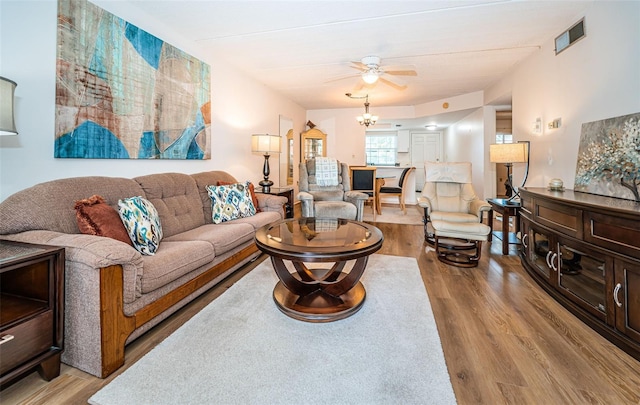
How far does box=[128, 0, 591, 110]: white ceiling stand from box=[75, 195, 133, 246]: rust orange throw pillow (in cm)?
194

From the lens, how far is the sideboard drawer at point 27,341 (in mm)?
1216

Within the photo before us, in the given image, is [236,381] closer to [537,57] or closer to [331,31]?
[331,31]

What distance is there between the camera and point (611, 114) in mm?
2352

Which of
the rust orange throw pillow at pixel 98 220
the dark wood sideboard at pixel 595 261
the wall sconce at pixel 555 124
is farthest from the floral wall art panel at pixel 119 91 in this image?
the wall sconce at pixel 555 124

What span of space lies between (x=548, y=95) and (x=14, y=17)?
194 inches

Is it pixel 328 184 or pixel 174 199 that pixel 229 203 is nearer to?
pixel 174 199

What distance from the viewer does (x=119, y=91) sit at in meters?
2.42

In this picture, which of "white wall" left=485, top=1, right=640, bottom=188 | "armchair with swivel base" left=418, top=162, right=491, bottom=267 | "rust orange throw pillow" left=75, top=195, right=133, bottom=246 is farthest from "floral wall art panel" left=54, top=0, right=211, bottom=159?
"white wall" left=485, top=1, right=640, bottom=188

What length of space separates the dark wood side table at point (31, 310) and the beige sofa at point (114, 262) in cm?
6

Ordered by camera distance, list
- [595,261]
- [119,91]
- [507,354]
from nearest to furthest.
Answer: [507,354], [595,261], [119,91]

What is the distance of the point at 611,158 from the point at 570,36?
1.54 meters

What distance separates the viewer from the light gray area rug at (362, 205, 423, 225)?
5.43 metres

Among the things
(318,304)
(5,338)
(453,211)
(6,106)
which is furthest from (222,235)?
(453,211)

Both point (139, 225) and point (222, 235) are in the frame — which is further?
point (222, 235)
